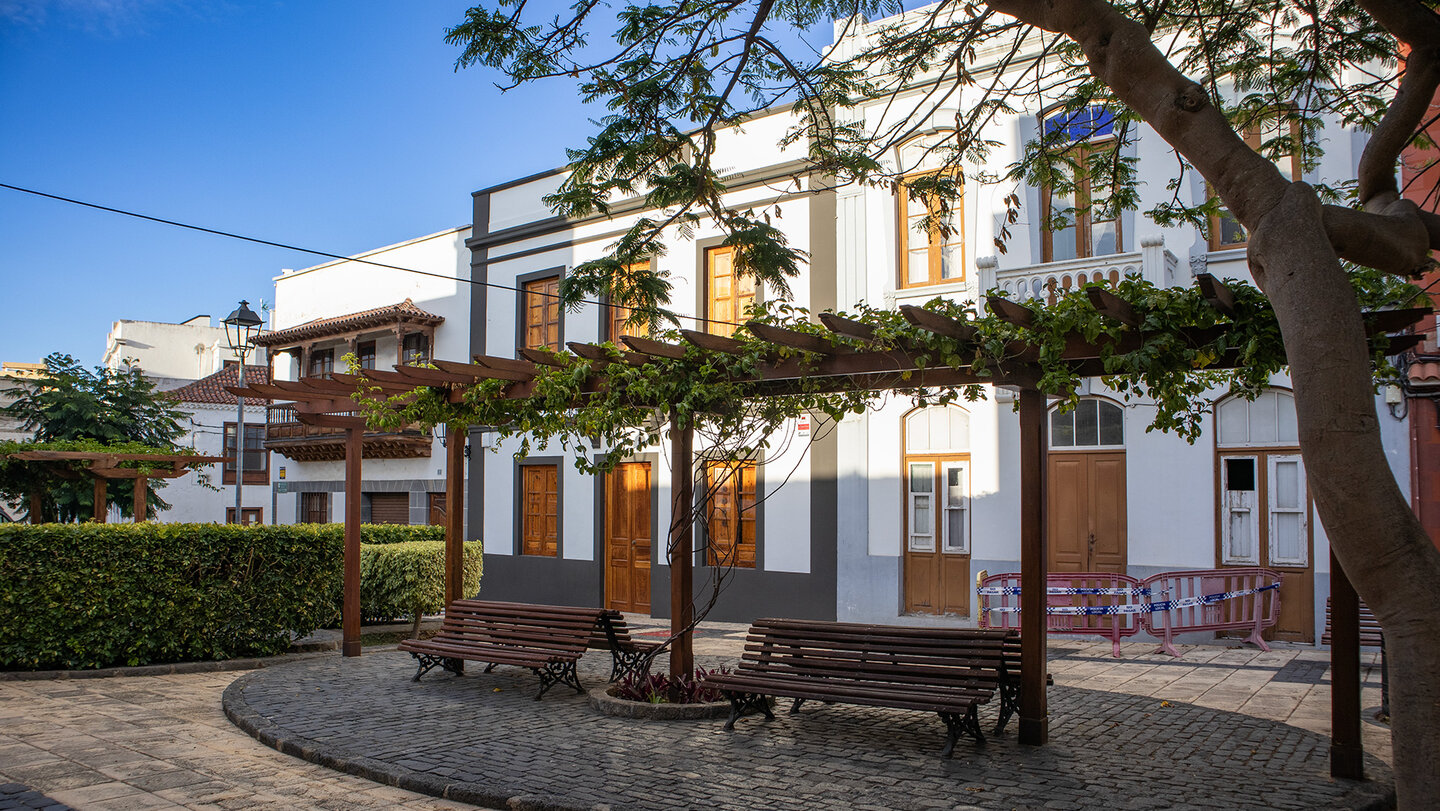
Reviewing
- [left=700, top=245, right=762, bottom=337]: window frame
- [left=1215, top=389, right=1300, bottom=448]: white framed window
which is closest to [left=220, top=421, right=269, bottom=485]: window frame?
[left=700, top=245, right=762, bottom=337]: window frame

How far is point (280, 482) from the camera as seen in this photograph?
82.2ft

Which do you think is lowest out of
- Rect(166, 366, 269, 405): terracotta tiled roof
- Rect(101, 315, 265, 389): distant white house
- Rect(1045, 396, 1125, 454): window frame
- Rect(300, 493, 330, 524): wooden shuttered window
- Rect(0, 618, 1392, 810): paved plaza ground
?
Rect(0, 618, 1392, 810): paved plaza ground

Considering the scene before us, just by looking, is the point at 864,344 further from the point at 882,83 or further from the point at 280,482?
the point at 280,482

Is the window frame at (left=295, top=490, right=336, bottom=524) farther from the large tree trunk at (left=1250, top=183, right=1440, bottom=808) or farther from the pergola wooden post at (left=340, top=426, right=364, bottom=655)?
the large tree trunk at (left=1250, top=183, right=1440, bottom=808)

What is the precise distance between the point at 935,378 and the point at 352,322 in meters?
17.8

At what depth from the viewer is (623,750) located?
6.50 metres

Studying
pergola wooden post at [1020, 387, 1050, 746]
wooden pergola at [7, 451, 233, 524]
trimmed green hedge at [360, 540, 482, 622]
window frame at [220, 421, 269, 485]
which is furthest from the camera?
window frame at [220, 421, 269, 485]

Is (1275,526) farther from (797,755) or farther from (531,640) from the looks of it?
(531,640)

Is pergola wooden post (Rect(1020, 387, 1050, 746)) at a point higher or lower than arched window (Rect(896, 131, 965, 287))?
lower

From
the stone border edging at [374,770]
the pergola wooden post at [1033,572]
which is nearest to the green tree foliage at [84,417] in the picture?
the stone border edging at [374,770]

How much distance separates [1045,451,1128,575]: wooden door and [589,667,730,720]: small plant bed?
5892mm

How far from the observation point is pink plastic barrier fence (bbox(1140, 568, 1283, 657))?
35.2ft

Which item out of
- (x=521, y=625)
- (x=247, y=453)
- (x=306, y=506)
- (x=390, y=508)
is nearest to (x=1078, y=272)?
(x=521, y=625)

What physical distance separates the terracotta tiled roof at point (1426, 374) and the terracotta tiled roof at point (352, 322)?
16.5 metres
